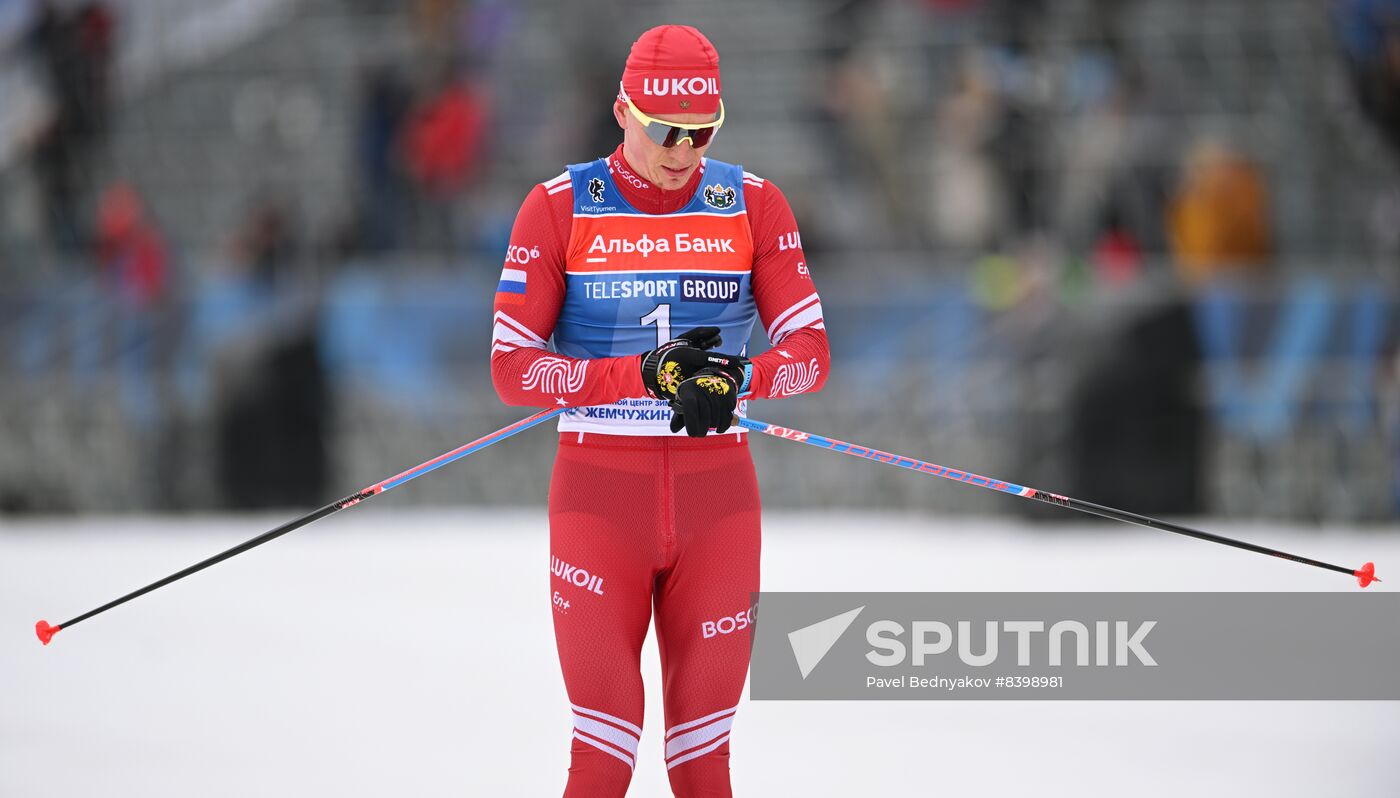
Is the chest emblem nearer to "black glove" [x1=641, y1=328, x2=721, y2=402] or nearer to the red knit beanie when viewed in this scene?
the red knit beanie

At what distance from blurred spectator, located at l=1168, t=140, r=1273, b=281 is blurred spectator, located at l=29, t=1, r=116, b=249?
9197 mm

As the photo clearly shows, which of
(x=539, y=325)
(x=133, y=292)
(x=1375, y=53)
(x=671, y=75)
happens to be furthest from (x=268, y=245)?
(x=671, y=75)

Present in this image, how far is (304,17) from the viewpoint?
16797mm

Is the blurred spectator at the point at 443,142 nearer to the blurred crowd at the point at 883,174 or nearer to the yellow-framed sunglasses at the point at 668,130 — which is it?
the blurred crowd at the point at 883,174

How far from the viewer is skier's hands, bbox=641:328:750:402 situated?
154 inches

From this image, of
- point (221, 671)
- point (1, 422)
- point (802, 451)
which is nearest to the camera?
point (221, 671)

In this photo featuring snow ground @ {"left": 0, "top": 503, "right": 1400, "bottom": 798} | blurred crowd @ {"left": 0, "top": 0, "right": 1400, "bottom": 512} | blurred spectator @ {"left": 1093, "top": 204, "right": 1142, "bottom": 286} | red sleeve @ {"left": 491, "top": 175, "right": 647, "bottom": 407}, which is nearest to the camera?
red sleeve @ {"left": 491, "top": 175, "right": 647, "bottom": 407}

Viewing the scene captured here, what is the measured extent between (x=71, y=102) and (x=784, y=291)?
12746mm

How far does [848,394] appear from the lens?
39.3 ft

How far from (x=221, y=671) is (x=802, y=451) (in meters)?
5.18

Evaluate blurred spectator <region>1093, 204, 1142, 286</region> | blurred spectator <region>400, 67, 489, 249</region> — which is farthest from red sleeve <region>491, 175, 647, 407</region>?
blurred spectator <region>400, 67, 489, 249</region>

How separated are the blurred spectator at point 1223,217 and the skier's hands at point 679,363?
8.52 metres

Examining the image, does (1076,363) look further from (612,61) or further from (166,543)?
(166,543)

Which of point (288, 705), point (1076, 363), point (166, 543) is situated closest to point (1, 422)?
point (166, 543)
